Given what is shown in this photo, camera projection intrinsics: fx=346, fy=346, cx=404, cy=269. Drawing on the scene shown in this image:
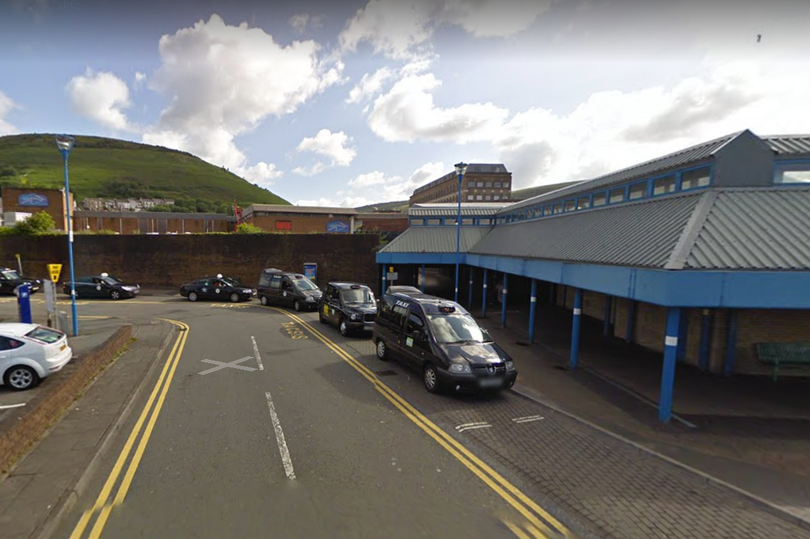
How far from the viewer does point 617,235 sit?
380 inches

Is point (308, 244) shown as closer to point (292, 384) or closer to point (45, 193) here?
point (292, 384)

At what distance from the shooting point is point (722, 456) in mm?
5570

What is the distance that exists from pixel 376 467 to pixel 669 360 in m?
5.87

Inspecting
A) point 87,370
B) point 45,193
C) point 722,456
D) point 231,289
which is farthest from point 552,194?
point 45,193

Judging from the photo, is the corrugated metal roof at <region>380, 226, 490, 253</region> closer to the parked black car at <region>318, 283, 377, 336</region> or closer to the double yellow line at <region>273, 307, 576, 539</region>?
the parked black car at <region>318, 283, 377, 336</region>

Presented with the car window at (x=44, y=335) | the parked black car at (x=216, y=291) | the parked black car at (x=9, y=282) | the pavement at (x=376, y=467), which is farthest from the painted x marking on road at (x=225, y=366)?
the parked black car at (x=9, y=282)

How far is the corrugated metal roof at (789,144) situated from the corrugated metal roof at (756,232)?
0.91 metres

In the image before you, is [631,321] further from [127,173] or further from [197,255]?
[127,173]

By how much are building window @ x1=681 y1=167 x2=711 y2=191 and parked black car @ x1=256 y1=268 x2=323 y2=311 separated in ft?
52.3

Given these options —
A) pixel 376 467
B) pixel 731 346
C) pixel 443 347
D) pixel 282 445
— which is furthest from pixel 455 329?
pixel 731 346

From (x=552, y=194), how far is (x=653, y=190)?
6.20m

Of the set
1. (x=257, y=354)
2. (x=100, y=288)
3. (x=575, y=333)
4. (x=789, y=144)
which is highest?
(x=789, y=144)

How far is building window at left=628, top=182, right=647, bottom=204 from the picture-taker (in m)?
10.9

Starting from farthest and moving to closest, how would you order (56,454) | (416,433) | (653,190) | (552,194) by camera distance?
(552,194) → (653,190) → (416,433) → (56,454)
